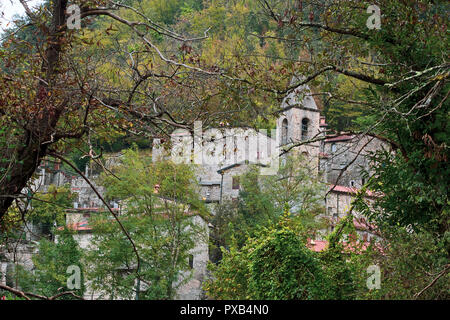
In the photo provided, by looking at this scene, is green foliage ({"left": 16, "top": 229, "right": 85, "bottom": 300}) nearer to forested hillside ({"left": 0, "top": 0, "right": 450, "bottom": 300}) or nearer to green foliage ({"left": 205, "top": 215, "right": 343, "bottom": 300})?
forested hillside ({"left": 0, "top": 0, "right": 450, "bottom": 300})

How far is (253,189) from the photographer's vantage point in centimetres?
3091

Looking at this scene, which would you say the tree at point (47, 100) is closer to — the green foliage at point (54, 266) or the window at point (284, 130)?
the green foliage at point (54, 266)

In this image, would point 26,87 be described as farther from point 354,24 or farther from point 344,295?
point 344,295

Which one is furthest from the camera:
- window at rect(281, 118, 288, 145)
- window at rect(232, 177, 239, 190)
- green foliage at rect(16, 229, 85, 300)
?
window at rect(281, 118, 288, 145)

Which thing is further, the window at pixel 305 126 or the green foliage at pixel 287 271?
the window at pixel 305 126

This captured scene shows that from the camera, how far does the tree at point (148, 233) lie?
23.2m

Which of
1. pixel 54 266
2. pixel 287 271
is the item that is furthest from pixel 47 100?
pixel 54 266

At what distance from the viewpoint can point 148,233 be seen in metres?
24.6

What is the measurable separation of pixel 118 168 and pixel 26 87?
72.4ft

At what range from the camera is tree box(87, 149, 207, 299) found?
23156 mm

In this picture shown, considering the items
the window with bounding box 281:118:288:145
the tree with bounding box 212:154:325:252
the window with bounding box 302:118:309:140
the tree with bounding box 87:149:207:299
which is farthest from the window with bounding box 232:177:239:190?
the tree with bounding box 87:149:207:299

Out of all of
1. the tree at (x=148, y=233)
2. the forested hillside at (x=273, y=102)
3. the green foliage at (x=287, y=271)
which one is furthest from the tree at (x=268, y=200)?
the green foliage at (x=287, y=271)

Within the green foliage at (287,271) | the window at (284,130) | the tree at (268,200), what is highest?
the window at (284,130)
